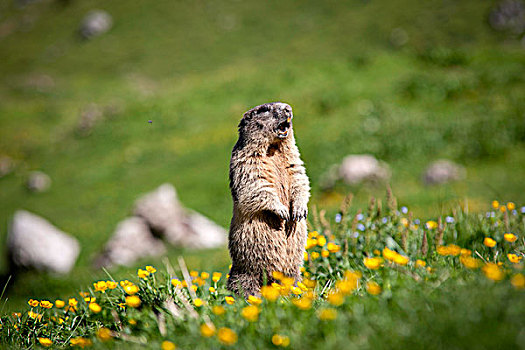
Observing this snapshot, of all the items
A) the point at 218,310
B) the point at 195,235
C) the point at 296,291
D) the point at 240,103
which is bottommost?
the point at 195,235

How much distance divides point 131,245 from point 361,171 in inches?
254

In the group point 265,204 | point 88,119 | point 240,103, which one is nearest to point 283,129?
point 265,204

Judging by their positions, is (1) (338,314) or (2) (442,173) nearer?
(1) (338,314)

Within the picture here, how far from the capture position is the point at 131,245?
33.1ft

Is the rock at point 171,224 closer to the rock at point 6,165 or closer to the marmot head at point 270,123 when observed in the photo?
the marmot head at point 270,123

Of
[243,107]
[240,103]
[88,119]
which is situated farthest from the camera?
[88,119]

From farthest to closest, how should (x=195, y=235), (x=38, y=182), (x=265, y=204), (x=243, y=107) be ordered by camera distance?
(x=243, y=107) < (x=38, y=182) < (x=195, y=235) < (x=265, y=204)

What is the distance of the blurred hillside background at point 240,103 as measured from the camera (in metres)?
11.8

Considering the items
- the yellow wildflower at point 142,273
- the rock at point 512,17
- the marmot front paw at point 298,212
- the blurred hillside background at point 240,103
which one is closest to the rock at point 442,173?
the blurred hillside background at point 240,103

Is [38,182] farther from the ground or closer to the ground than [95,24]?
closer to the ground

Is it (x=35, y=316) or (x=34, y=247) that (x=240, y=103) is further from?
(x=35, y=316)

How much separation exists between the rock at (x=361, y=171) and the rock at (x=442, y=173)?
43.7 inches

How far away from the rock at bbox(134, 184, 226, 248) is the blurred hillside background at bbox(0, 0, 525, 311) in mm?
443

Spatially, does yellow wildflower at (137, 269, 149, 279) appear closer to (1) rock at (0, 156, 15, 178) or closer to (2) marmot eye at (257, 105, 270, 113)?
(2) marmot eye at (257, 105, 270, 113)
